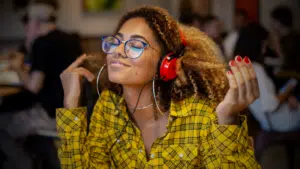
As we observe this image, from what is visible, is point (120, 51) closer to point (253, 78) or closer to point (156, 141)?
point (156, 141)

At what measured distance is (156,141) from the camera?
54.1 inches

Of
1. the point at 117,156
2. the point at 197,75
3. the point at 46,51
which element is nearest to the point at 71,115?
the point at 117,156

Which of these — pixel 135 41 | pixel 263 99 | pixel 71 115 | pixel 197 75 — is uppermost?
pixel 135 41

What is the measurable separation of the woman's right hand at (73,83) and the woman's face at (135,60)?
0.17 meters

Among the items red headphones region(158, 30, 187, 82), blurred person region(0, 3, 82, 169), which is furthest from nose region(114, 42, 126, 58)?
blurred person region(0, 3, 82, 169)

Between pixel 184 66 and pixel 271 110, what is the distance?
1397 mm

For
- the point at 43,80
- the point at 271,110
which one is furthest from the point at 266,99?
the point at 43,80

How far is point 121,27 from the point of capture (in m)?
1.44

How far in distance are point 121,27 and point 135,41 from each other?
0.45ft

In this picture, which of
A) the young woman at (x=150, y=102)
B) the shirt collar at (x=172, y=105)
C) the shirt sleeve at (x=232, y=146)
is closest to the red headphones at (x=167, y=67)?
the young woman at (x=150, y=102)

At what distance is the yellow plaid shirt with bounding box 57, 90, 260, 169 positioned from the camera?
1.16 m

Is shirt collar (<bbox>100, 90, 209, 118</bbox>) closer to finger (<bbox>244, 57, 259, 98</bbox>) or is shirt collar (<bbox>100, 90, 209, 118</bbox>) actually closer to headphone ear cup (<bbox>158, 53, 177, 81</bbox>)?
headphone ear cup (<bbox>158, 53, 177, 81</bbox>)

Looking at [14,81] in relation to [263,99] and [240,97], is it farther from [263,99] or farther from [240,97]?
[240,97]

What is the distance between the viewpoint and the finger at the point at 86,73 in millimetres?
1487
